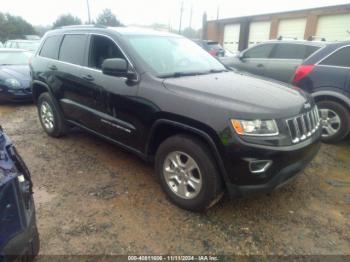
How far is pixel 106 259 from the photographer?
2.41 m

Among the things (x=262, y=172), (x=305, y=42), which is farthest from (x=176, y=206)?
(x=305, y=42)

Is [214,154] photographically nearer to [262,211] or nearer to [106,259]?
[262,211]

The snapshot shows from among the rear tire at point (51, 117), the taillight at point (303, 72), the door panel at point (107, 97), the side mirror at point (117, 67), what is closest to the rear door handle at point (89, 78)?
the door panel at point (107, 97)

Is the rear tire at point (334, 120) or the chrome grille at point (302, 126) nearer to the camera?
the chrome grille at point (302, 126)

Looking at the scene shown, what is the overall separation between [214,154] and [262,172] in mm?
439

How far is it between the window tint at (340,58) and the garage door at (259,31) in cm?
2121

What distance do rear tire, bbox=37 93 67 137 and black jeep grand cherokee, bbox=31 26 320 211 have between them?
0.41 m

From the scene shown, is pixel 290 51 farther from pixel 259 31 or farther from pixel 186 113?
pixel 259 31

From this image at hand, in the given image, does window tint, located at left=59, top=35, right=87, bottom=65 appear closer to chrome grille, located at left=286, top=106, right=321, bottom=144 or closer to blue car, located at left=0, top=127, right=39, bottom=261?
blue car, located at left=0, top=127, right=39, bottom=261

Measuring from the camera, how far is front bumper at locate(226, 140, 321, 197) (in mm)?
2496

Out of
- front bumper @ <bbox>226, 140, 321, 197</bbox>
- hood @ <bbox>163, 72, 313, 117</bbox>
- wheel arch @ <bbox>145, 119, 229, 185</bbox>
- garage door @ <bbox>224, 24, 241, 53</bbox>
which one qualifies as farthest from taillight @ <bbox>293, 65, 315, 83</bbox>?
garage door @ <bbox>224, 24, 241, 53</bbox>

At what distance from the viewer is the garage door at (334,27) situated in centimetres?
1898

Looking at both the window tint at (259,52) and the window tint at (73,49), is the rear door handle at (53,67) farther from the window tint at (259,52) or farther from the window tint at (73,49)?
the window tint at (259,52)

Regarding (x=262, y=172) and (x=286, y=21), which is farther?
(x=286, y=21)
